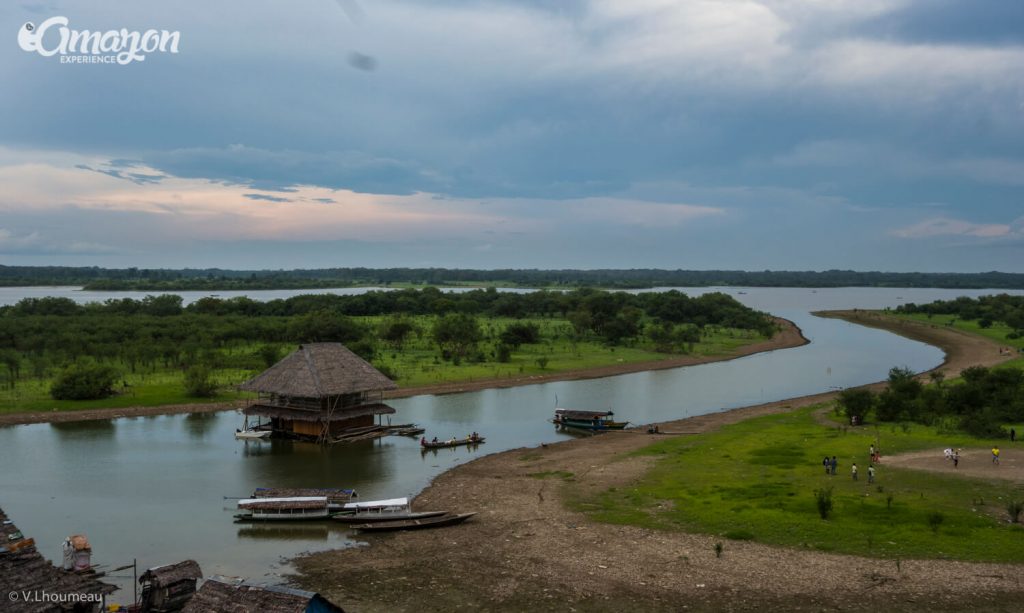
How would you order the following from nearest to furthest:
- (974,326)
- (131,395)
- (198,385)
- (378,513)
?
(378,513) < (131,395) < (198,385) < (974,326)

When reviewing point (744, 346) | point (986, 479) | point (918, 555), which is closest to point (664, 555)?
point (918, 555)

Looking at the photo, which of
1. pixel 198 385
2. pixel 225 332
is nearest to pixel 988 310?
pixel 225 332

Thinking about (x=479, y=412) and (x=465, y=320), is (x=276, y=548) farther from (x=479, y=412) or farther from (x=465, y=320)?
(x=465, y=320)

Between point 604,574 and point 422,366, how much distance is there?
53142mm

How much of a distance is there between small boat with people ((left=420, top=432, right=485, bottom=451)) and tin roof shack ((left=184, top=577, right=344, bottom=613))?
87.2 ft

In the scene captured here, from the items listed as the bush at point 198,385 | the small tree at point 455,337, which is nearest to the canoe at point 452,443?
the bush at point 198,385

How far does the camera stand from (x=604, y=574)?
2394cm

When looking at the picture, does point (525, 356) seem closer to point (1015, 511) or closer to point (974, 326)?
point (1015, 511)

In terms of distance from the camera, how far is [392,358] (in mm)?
78750

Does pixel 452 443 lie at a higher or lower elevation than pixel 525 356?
lower

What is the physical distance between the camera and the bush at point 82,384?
181 feet

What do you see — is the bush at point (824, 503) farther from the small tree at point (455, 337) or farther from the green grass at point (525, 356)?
the small tree at point (455, 337)

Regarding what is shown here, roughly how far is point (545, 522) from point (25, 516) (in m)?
22.6

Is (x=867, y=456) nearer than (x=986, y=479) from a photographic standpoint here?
No
